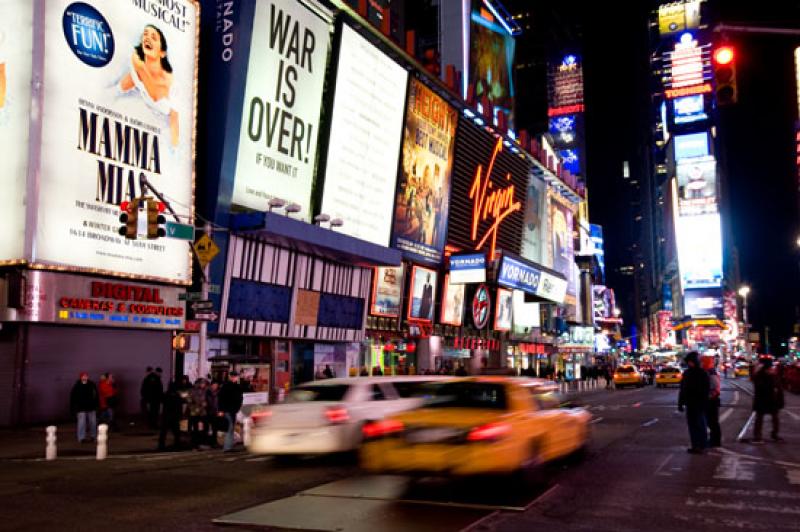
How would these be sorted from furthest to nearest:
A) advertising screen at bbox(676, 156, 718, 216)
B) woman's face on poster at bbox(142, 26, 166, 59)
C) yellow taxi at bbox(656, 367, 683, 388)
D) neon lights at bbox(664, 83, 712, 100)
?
neon lights at bbox(664, 83, 712, 100), advertising screen at bbox(676, 156, 718, 216), yellow taxi at bbox(656, 367, 683, 388), woman's face on poster at bbox(142, 26, 166, 59)

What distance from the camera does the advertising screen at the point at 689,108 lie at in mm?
188375

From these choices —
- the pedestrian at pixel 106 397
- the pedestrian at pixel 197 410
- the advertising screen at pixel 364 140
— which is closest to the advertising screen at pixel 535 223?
the advertising screen at pixel 364 140

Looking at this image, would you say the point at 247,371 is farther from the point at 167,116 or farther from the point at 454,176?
the point at 454,176

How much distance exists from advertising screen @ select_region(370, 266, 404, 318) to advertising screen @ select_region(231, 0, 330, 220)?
311 inches

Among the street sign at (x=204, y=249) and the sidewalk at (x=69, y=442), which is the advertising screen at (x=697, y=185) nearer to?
the sidewalk at (x=69, y=442)

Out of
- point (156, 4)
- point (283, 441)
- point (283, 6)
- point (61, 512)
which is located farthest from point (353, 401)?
point (283, 6)

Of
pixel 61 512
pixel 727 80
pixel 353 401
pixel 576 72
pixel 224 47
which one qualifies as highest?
pixel 576 72

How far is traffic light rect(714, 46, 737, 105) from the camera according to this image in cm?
966

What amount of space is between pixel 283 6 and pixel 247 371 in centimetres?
1489

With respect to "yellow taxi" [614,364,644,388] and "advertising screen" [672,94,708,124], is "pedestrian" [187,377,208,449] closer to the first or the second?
"yellow taxi" [614,364,644,388]

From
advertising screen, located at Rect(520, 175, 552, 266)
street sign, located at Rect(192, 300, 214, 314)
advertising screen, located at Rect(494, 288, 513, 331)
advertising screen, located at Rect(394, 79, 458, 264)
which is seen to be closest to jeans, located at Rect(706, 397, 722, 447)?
street sign, located at Rect(192, 300, 214, 314)

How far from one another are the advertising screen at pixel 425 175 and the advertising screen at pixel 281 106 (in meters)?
7.84

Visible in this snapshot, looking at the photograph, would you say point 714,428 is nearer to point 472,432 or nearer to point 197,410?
point 472,432

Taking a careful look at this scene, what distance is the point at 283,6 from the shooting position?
29.7m
